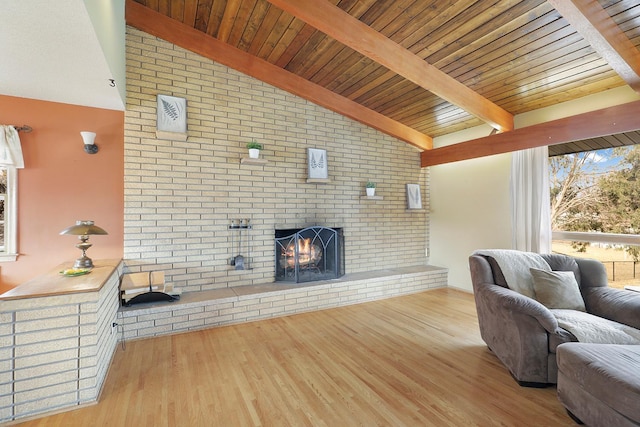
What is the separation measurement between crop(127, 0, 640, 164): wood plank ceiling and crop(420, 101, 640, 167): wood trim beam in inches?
11.2

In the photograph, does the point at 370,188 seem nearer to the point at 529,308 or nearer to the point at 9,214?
the point at 529,308

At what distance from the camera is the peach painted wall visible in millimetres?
2789

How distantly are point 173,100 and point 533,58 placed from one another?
393 centimetres

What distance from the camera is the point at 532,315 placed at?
2.10 metres

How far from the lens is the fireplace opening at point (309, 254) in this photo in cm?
400

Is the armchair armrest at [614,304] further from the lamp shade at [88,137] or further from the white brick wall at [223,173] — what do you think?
the lamp shade at [88,137]

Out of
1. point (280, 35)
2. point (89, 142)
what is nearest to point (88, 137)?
point (89, 142)

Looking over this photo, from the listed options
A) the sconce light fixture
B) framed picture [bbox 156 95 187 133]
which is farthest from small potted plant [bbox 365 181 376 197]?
the sconce light fixture

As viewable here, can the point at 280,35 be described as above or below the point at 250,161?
above

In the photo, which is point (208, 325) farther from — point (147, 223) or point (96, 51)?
point (96, 51)

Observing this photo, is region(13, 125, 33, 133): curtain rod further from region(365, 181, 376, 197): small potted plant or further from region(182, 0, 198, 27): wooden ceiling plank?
region(365, 181, 376, 197): small potted plant

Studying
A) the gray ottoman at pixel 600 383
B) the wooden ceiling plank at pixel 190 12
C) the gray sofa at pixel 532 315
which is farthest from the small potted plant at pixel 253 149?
the gray ottoman at pixel 600 383

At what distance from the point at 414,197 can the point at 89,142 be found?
4653mm

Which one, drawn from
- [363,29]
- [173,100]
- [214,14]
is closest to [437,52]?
[363,29]
